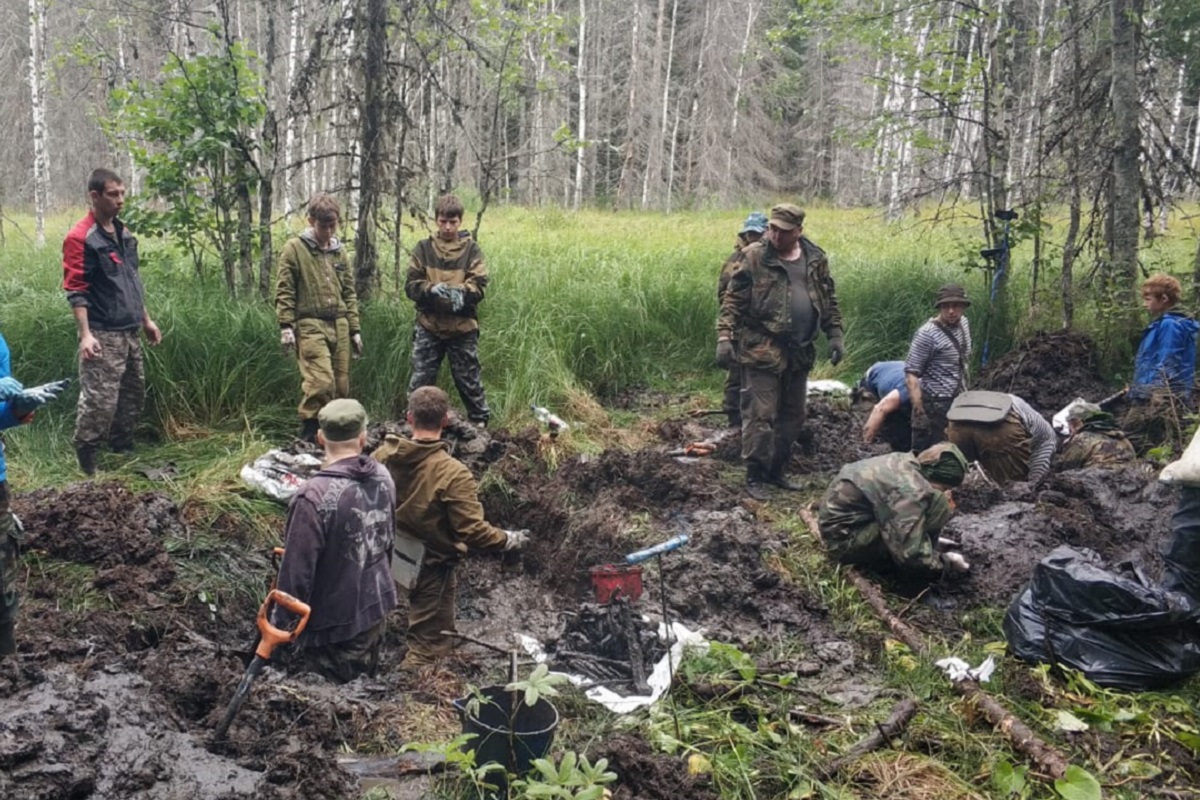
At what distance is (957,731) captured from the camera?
3557mm

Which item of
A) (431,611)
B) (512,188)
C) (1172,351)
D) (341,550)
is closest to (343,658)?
(341,550)

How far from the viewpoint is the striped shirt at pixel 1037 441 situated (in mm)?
6277

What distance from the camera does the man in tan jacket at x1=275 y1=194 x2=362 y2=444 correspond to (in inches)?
235

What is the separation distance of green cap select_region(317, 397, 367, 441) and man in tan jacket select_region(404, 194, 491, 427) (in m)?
2.93

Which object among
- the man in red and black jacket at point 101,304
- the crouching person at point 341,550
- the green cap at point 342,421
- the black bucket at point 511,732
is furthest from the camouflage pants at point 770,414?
the man in red and black jacket at point 101,304

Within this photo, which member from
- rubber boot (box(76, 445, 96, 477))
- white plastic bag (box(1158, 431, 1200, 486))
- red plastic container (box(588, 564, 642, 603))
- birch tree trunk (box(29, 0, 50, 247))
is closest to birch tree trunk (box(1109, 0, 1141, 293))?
white plastic bag (box(1158, 431, 1200, 486))

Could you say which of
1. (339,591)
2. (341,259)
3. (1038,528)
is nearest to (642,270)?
(341,259)

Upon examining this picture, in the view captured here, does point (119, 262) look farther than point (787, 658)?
Yes

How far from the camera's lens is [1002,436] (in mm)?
6223

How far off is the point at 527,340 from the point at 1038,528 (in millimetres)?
4465

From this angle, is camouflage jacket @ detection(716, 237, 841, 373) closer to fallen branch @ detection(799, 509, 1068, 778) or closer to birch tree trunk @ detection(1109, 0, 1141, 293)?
fallen branch @ detection(799, 509, 1068, 778)

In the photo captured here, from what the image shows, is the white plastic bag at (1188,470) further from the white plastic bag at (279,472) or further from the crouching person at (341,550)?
the white plastic bag at (279,472)

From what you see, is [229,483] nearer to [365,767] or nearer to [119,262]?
[119,262]

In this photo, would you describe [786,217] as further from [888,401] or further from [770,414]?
[888,401]
